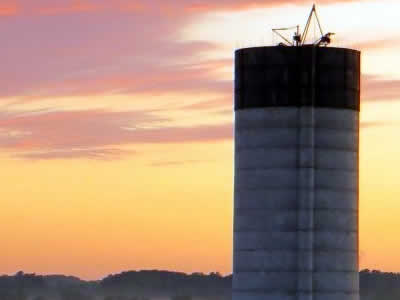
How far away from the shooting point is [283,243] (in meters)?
101

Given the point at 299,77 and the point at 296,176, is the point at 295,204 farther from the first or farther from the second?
the point at 299,77

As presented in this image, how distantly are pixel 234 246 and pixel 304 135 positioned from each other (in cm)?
903

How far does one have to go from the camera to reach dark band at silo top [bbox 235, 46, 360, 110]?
101 m

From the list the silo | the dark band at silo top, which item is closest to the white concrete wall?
the silo

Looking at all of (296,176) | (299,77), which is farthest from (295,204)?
(299,77)

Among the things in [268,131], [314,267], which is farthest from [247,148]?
[314,267]

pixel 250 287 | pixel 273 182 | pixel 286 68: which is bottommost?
pixel 250 287

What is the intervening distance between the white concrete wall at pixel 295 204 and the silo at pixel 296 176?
65 millimetres

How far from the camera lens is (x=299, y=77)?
101m

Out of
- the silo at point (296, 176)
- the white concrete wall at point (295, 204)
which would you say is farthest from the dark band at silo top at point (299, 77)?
the white concrete wall at point (295, 204)

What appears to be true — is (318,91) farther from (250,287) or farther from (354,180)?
(250,287)

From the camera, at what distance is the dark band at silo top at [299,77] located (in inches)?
3991

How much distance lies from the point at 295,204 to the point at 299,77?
834 centimetres

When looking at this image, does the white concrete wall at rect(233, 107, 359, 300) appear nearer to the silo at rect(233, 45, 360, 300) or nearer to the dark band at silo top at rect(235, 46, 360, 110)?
the silo at rect(233, 45, 360, 300)
